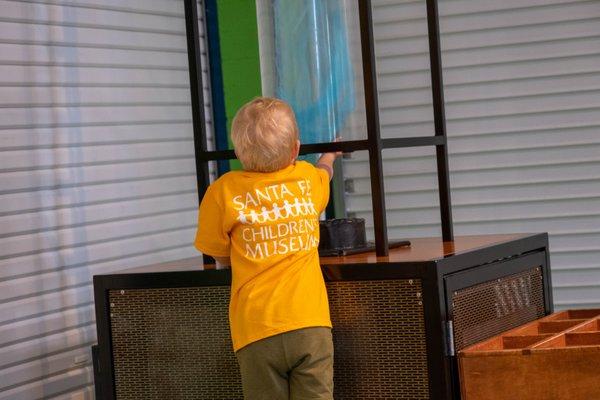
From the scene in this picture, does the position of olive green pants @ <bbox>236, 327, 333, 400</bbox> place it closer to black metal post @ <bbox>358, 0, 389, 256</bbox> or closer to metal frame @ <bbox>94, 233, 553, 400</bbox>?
metal frame @ <bbox>94, 233, 553, 400</bbox>

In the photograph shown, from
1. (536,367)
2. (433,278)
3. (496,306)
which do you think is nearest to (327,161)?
(433,278)

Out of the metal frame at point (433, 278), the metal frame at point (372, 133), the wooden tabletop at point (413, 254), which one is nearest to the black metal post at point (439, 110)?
the metal frame at point (372, 133)

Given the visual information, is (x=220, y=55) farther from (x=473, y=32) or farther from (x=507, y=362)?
(x=507, y=362)

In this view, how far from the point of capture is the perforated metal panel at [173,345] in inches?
156

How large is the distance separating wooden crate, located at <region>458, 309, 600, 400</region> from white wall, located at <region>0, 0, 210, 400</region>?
2.02m

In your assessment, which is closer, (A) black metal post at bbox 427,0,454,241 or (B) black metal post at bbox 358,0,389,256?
(B) black metal post at bbox 358,0,389,256

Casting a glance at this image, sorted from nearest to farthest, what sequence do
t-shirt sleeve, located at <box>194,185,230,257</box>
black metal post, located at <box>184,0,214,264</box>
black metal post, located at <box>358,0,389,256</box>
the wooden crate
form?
the wooden crate → t-shirt sleeve, located at <box>194,185,230,257</box> → black metal post, located at <box>358,0,389,256</box> → black metal post, located at <box>184,0,214,264</box>

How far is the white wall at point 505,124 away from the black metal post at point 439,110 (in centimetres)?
197

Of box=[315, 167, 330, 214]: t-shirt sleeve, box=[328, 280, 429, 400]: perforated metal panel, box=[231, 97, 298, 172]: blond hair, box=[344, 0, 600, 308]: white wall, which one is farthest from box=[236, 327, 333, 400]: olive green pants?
box=[344, 0, 600, 308]: white wall

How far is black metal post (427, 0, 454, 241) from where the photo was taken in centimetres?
432

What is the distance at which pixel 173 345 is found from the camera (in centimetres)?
405

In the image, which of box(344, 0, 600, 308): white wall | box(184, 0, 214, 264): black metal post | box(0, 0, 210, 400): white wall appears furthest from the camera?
box(344, 0, 600, 308): white wall

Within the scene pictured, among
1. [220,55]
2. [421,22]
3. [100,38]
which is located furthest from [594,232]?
[100,38]

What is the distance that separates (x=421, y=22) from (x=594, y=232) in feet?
4.85
